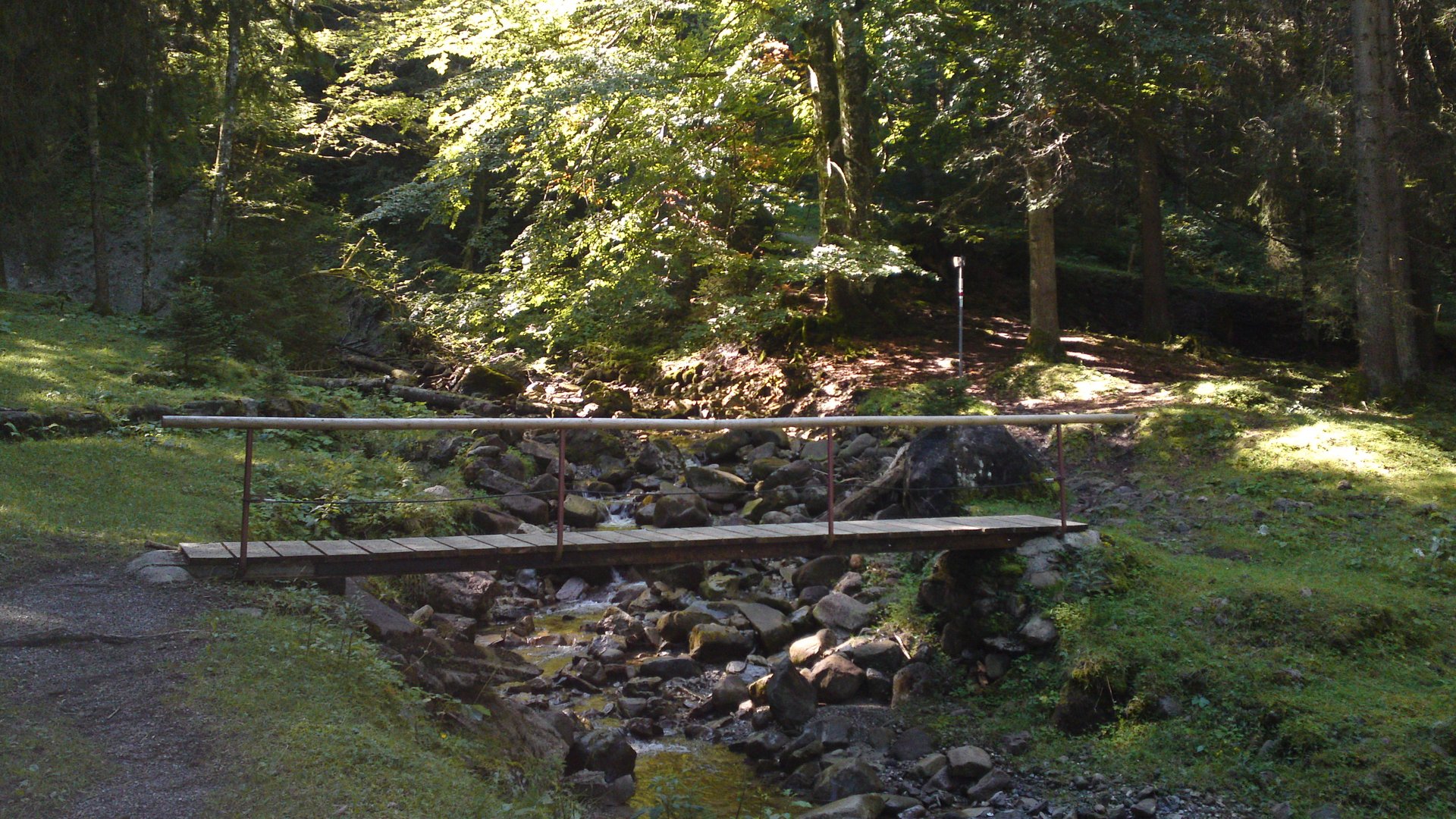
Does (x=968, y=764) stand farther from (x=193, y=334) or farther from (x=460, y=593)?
(x=193, y=334)

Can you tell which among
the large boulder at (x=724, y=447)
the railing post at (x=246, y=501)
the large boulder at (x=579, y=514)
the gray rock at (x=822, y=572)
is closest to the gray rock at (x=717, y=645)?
the gray rock at (x=822, y=572)

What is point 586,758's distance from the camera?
259 inches

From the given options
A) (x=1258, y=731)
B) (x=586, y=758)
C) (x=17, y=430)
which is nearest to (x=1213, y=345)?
(x=1258, y=731)

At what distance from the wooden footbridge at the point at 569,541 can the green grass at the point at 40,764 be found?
5.70ft

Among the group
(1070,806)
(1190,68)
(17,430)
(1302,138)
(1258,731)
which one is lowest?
(1070,806)

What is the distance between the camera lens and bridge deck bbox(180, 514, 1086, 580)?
6.03m

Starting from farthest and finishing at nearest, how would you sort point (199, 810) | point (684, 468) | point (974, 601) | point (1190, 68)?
point (1190, 68) < point (684, 468) < point (974, 601) < point (199, 810)

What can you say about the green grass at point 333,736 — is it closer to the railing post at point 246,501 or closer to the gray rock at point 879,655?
the railing post at point 246,501

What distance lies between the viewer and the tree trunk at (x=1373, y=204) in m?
13.0

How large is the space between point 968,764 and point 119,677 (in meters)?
5.03

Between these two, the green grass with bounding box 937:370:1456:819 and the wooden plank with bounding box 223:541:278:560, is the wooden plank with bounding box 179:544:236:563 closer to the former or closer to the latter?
the wooden plank with bounding box 223:541:278:560

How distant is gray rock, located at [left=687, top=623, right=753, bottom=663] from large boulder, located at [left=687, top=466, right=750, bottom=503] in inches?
149

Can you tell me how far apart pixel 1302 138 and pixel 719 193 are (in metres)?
9.77

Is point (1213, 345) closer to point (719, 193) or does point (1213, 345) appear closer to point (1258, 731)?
point (719, 193)
